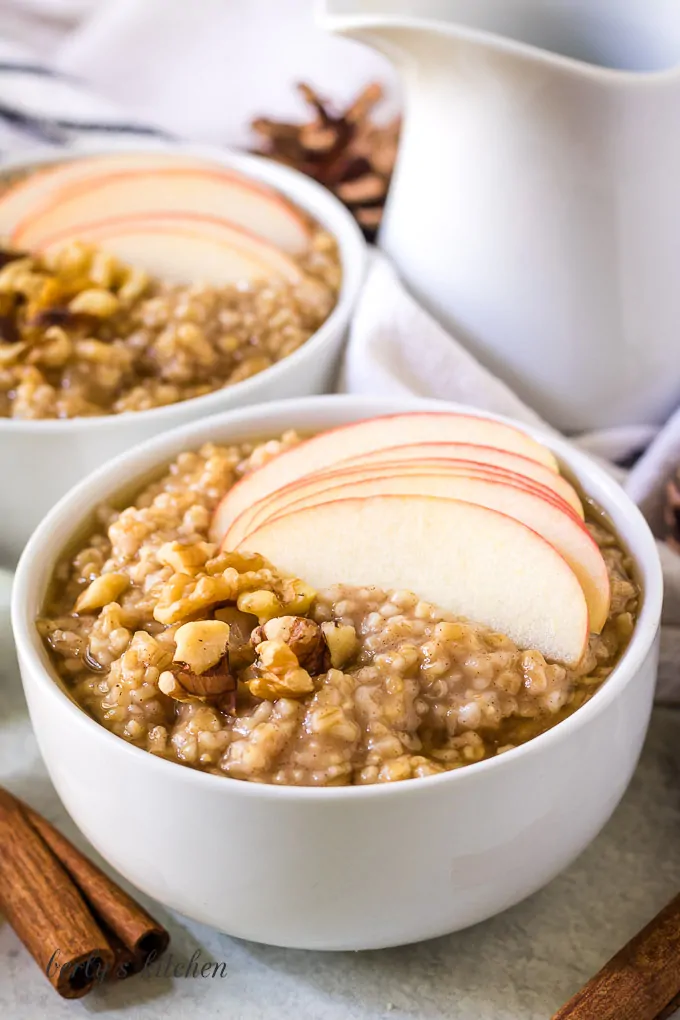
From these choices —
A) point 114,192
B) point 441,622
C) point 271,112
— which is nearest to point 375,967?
point 441,622

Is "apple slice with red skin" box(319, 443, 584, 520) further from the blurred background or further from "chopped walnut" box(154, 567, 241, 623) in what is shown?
the blurred background

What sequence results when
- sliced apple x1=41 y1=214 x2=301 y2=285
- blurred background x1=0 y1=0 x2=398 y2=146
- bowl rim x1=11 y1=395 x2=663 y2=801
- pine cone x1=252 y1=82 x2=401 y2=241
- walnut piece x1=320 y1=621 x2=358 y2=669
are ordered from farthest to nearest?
blurred background x1=0 y1=0 x2=398 y2=146
pine cone x1=252 y1=82 x2=401 y2=241
sliced apple x1=41 y1=214 x2=301 y2=285
walnut piece x1=320 y1=621 x2=358 y2=669
bowl rim x1=11 y1=395 x2=663 y2=801

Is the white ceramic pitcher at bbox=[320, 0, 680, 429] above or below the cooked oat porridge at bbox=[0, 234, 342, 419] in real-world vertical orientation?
above

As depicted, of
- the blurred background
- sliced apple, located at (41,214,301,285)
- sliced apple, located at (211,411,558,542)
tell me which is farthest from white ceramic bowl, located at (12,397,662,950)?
the blurred background

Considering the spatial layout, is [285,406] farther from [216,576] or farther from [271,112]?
[271,112]

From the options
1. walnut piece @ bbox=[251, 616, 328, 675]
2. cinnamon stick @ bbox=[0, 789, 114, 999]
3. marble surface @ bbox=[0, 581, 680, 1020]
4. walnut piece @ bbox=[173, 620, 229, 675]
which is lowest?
cinnamon stick @ bbox=[0, 789, 114, 999]

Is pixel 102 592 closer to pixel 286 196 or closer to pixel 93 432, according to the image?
pixel 93 432

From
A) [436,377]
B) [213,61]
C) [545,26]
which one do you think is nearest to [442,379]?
[436,377]
